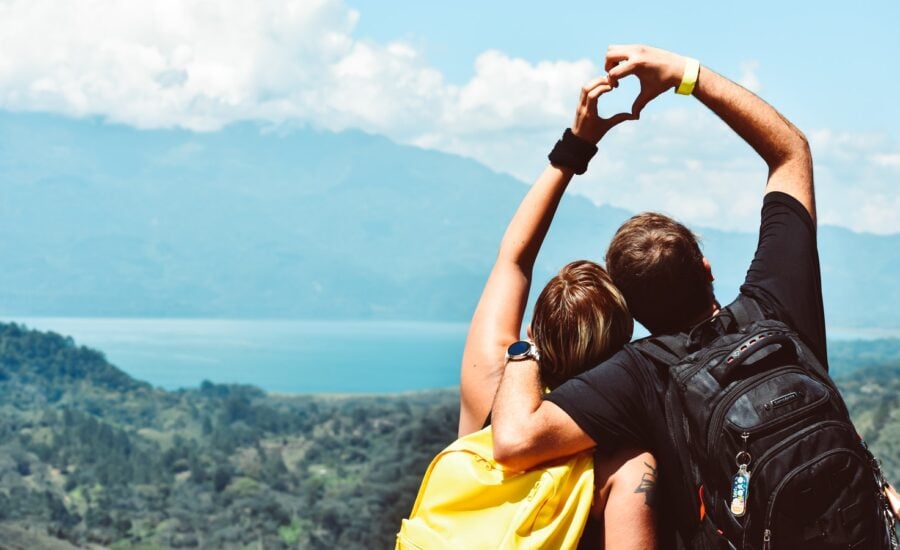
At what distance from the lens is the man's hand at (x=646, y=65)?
9.15 feet

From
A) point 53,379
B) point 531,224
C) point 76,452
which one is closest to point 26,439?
point 76,452

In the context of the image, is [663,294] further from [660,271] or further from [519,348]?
[519,348]

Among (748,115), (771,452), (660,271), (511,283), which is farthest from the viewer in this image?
(511,283)

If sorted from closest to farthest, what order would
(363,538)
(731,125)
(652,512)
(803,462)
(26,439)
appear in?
(803,462), (652,512), (731,125), (363,538), (26,439)

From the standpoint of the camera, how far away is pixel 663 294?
2592 millimetres

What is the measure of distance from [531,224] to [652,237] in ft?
1.46

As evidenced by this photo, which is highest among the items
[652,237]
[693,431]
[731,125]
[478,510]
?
[731,125]

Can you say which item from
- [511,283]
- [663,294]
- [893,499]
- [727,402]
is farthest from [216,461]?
[727,402]

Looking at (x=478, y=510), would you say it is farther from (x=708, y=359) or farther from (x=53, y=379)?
(x=53, y=379)

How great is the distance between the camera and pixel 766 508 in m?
2.24

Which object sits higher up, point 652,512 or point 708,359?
point 708,359

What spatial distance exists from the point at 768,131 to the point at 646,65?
33 centimetres

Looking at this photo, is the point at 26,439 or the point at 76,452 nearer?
the point at 76,452

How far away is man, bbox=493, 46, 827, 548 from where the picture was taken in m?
2.44
